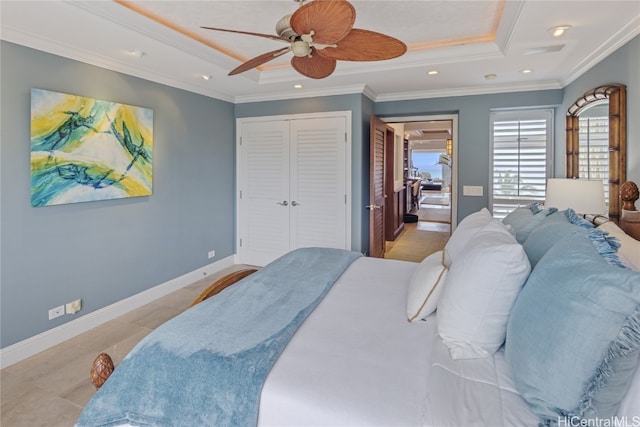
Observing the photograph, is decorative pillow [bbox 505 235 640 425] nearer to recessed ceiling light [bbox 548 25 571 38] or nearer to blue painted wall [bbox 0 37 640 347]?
blue painted wall [bbox 0 37 640 347]

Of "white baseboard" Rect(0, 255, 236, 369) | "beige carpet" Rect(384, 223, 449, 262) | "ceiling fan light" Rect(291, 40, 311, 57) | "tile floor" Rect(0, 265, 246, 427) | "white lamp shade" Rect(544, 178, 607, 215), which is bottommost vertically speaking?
"tile floor" Rect(0, 265, 246, 427)

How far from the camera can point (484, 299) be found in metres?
1.34

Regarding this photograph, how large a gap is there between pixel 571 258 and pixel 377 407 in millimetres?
752

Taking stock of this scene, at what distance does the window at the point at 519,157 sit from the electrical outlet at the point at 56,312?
455 centimetres

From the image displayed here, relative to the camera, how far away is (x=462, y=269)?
144 centimetres

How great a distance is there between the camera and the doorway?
15.5 feet

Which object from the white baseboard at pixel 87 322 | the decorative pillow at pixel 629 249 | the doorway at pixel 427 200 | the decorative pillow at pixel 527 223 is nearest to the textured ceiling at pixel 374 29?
the doorway at pixel 427 200

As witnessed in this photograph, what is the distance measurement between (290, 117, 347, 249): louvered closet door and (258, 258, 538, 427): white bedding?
293 centimetres

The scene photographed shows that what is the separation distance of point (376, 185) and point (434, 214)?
560cm

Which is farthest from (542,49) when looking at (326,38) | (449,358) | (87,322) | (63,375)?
(87,322)

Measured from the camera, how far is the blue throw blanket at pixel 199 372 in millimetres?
1217

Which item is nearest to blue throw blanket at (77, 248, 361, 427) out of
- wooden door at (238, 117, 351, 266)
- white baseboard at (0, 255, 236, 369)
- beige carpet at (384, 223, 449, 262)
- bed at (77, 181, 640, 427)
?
bed at (77, 181, 640, 427)

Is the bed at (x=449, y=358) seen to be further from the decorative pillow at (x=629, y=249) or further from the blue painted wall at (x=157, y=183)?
the blue painted wall at (x=157, y=183)

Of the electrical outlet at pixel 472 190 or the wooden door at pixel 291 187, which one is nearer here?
the electrical outlet at pixel 472 190
